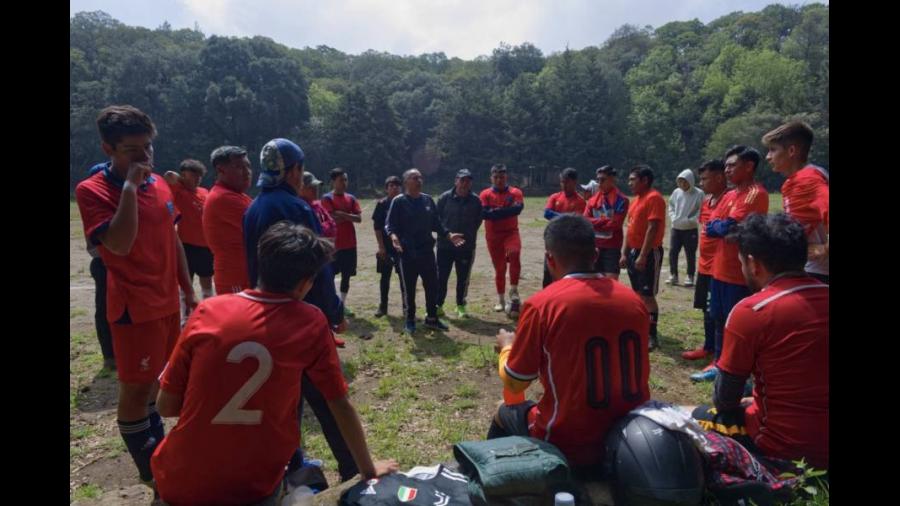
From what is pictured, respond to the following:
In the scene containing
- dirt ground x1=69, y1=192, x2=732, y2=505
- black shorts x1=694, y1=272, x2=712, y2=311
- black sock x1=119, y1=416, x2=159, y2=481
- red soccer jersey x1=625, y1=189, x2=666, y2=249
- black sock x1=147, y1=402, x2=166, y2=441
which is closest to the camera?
black sock x1=119, y1=416, x2=159, y2=481

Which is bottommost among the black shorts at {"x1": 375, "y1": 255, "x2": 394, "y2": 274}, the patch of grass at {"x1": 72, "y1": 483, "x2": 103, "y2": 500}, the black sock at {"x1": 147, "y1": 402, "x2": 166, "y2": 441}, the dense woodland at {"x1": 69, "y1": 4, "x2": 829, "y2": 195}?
the patch of grass at {"x1": 72, "y1": 483, "x2": 103, "y2": 500}

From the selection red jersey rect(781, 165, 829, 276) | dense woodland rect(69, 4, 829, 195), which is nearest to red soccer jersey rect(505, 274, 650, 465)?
red jersey rect(781, 165, 829, 276)

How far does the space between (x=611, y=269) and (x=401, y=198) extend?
2.85 metres

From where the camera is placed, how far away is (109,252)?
3.24 m

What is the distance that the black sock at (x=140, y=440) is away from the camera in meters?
3.37

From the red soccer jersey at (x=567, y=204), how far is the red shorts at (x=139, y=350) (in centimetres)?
570

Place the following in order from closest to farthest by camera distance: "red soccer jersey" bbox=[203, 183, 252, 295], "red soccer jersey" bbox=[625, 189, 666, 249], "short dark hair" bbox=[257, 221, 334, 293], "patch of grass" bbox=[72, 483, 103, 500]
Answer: "short dark hair" bbox=[257, 221, 334, 293] < "patch of grass" bbox=[72, 483, 103, 500] < "red soccer jersey" bbox=[203, 183, 252, 295] < "red soccer jersey" bbox=[625, 189, 666, 249]

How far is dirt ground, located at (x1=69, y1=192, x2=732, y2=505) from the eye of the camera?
13.6 feet

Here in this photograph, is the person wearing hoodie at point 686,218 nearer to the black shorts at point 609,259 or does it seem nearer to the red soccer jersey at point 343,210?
the black shorts at point 609,259

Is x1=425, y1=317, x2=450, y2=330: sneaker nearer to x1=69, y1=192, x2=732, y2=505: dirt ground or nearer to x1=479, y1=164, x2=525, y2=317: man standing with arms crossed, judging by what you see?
x1=69, y1=192, x2=732, y2=505: dirt ground

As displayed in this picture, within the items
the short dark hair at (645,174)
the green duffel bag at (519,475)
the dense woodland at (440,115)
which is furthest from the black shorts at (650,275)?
the dense woodland at (440,115)

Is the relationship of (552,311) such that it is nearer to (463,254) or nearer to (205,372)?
(205,372)

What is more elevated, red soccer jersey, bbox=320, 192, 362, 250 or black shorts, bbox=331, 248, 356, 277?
red soccer jersey, bbox=320, 192, 362, 250

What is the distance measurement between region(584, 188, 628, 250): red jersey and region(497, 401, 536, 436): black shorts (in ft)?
13.7
